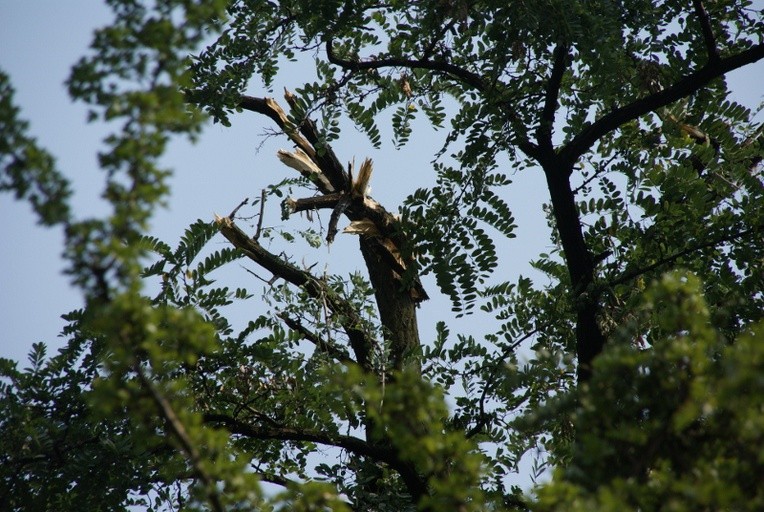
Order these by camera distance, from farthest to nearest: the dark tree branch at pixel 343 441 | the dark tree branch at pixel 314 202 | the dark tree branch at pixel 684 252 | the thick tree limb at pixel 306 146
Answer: the thick tree limb at pixel 306 146, the dark tree branch at pixel 314 202, the dark tree branch at pixel 343 441, the dark tree branch at pixel 684 252

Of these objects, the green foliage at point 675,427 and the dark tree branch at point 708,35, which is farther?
the dark tree branch at point 708,35

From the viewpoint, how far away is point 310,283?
5023 millimetres

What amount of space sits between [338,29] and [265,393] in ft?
6.72

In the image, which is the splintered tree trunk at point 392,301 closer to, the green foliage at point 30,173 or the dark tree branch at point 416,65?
the dark tree branch at point 416,65

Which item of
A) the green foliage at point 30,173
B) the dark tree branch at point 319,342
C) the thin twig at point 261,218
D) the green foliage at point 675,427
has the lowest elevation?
the green foliage at point 675,427

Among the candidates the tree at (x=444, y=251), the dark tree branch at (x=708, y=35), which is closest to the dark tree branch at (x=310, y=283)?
the tree at (x=444, y=251)

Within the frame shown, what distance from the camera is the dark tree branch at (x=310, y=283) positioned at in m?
4.77

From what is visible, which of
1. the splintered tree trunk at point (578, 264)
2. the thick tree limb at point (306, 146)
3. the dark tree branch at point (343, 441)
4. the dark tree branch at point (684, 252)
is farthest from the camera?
the thick tree limb at point (306, 146)

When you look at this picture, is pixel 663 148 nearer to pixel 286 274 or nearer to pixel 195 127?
pixel 286 274

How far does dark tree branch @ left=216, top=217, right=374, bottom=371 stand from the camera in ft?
15.6

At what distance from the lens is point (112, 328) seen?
1.57 m

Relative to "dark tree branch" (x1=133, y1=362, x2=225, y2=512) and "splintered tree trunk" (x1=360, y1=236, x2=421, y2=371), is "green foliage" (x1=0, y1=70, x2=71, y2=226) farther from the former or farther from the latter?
"splintered tree trunk" (x1=360, y1=236, x2=421, y2=371)

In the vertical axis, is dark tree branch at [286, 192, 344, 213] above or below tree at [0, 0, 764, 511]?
above

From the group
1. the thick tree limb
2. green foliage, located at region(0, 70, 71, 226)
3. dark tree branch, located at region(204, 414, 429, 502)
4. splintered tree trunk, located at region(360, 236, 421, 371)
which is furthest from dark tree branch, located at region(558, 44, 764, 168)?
green foliage, located at region(0, 70, 71, 226)
